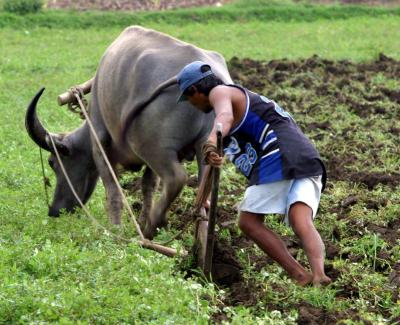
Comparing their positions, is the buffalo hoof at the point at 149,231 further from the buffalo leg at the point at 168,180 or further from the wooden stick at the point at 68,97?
the wooden stick at the point at 68,97

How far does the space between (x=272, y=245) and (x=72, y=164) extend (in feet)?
10.3

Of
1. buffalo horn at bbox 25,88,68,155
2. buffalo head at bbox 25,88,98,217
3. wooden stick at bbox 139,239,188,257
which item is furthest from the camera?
buffalo head at bbox 25,88,98,217

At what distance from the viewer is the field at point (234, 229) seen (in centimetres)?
576

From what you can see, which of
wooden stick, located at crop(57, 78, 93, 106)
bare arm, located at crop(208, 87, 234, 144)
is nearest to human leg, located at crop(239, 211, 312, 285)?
bare arm, located at crop(208, 87, 234, 144)

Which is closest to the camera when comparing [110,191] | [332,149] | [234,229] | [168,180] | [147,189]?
[168,180]

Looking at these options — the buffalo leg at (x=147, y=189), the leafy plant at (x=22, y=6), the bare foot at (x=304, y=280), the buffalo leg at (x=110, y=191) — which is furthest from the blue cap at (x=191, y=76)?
the leafy plant at (x=22, y=6)

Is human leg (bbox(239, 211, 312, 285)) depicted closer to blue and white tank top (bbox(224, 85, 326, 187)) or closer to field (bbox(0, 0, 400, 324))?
field (bbox(0, 0, 400, 324))

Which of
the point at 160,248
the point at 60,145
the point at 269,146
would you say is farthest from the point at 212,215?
the point at 60,145

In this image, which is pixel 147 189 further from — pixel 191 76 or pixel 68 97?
pixel 191 76

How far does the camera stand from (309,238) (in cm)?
667

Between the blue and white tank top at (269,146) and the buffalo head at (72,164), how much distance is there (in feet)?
9.10

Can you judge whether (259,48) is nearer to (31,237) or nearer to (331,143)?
(331,143)

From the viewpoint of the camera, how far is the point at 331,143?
1155 cm

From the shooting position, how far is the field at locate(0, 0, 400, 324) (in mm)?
5758
